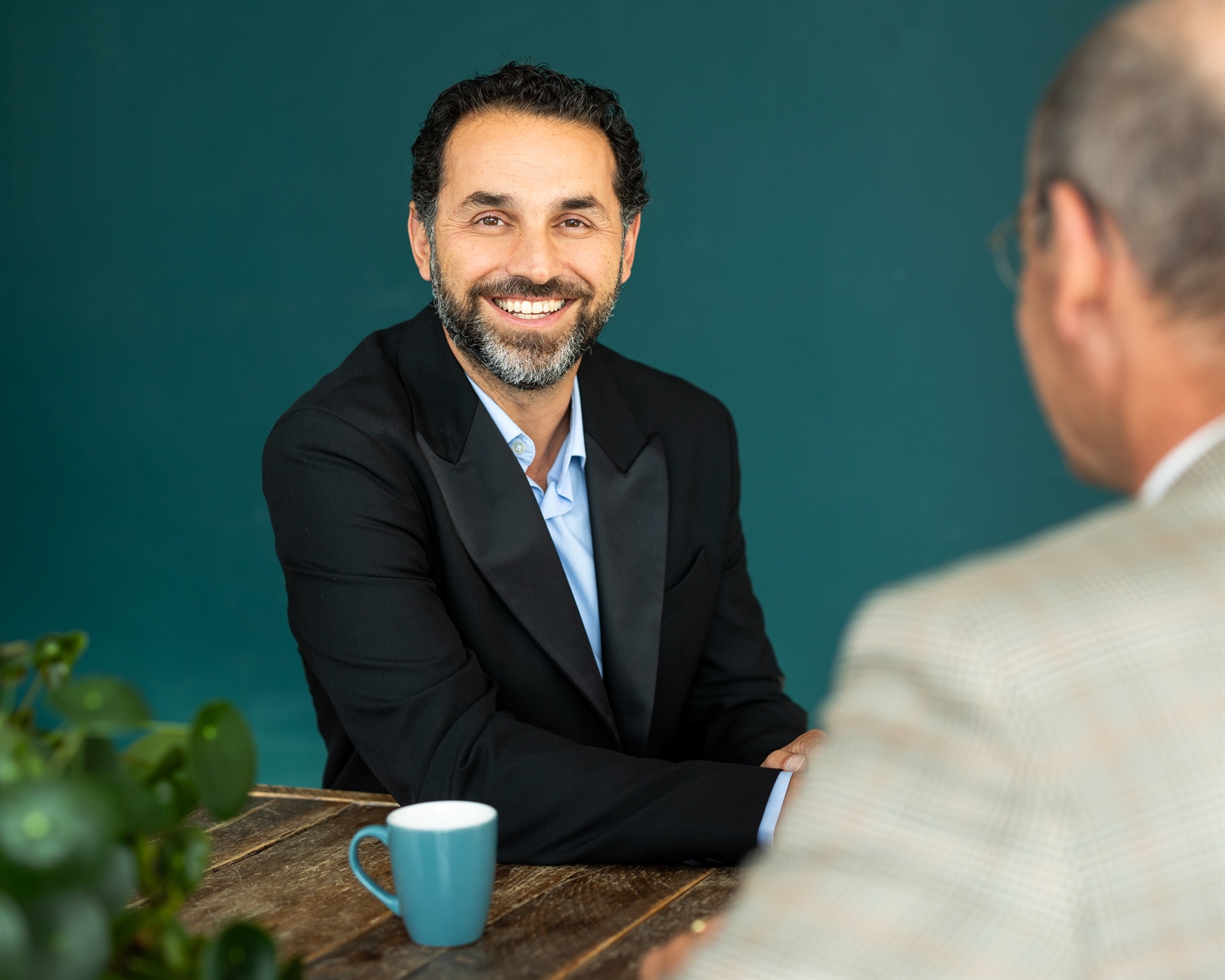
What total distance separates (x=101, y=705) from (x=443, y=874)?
377 mm

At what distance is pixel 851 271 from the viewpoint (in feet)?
10.3

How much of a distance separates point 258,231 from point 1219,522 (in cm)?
319

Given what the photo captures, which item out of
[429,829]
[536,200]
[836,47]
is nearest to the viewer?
[429,829]

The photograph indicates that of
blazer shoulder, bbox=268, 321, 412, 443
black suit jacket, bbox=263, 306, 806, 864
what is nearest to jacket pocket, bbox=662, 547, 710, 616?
black suit jacket, bbox=263, 306, 806, 864

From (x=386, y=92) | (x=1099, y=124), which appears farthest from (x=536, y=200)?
(x=386, y=92)

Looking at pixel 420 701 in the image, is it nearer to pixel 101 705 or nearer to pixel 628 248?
pixel 101 705

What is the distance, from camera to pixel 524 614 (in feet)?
5.16

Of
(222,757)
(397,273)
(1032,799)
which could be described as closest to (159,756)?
(222,757)

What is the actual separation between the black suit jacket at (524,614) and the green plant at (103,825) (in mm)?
541

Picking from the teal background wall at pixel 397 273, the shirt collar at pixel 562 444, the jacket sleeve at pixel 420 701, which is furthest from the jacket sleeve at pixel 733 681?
the teal background wall at pixel 397 273

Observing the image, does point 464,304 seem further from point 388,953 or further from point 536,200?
point 388,953

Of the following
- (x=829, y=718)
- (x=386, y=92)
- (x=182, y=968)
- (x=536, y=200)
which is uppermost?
(x=386, y=92)

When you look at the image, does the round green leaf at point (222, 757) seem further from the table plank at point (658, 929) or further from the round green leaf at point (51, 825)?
the table plank at point (658, 929)

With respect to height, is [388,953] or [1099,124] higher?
[1099,124]
